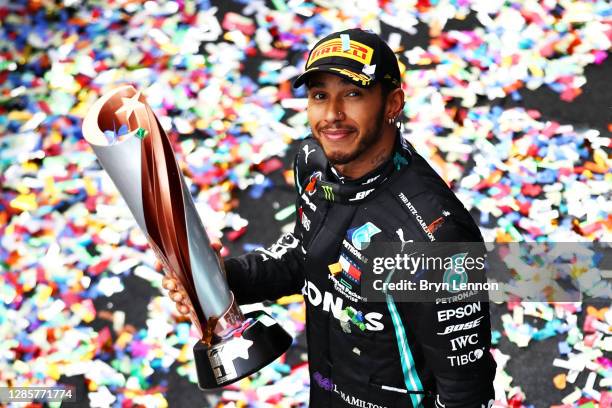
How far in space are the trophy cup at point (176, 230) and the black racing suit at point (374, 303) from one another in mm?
216

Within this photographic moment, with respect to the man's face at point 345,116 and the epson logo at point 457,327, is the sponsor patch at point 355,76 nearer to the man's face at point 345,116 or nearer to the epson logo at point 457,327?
the man's face at point 345,116

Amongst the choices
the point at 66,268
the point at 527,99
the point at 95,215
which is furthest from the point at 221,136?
the point at 527,99

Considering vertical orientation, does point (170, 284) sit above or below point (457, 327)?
below

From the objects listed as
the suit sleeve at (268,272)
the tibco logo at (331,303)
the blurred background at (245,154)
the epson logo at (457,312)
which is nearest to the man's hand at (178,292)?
the suit sleeve at (268,272)

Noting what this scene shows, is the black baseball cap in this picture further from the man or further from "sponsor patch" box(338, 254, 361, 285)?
"sponsor patch" box(338, 254, 361, 285)

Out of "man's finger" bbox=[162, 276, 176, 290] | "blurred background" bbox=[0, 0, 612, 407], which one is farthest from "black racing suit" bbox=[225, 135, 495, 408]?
"blurred background" bbox=[0, 0, 612, 407]

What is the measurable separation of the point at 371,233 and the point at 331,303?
36cm

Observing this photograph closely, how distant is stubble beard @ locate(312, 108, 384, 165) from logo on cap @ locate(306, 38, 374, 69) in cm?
19

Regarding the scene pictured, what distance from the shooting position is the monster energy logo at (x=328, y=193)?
3016 mm

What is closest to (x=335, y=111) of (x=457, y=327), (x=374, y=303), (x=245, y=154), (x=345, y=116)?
(x=345, y=116)

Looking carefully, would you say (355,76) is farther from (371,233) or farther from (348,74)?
(371,233)

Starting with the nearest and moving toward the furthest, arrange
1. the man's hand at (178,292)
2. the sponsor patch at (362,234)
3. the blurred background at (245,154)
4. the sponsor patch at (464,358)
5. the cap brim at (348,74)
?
the cap brim at (348,74) < the sponsor patch at (464,358) < the sponsor patch at (362,234) < the man's hand at (178,292) < the blurred background at (245,154)

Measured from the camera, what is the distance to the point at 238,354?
3.11m

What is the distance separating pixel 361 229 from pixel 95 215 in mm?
3448
